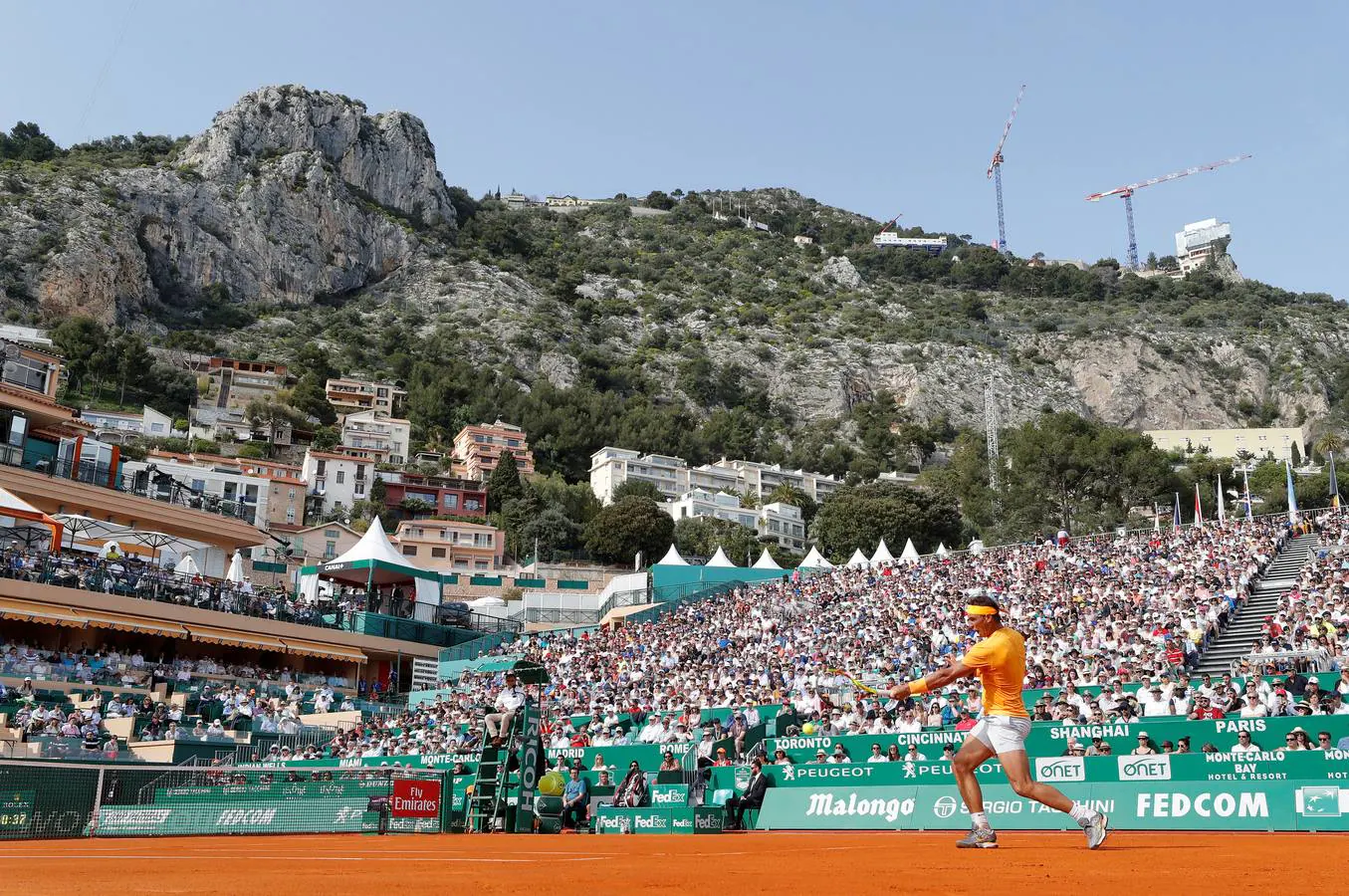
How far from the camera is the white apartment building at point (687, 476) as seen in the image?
119 metres

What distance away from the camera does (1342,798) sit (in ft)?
39.5

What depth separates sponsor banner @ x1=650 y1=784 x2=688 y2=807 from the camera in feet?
63.3

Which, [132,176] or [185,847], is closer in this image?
[185,847]

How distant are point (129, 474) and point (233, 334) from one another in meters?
89.7

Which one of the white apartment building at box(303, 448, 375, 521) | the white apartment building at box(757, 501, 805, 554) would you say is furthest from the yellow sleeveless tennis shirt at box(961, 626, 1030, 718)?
the white apartment building at box(757, 501, 805, 554)

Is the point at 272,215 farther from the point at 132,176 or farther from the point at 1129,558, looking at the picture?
the point at 1129,558

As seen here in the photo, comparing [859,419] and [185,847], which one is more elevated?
[859,419]

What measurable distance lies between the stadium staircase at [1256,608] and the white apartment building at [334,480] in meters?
81.4

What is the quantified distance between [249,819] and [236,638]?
24036 millimetres

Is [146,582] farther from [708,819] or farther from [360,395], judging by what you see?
[360,395]

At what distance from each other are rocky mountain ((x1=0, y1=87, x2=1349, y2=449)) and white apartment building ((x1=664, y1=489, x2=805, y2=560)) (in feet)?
68.6

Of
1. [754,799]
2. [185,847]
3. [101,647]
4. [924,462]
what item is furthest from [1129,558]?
[924,462]

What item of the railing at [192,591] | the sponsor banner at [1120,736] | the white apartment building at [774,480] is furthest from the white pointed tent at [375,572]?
the white apartment building at [774,480]

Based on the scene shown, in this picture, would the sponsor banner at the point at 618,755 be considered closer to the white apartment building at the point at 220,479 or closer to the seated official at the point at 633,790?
the seated official at the point at 633,790
